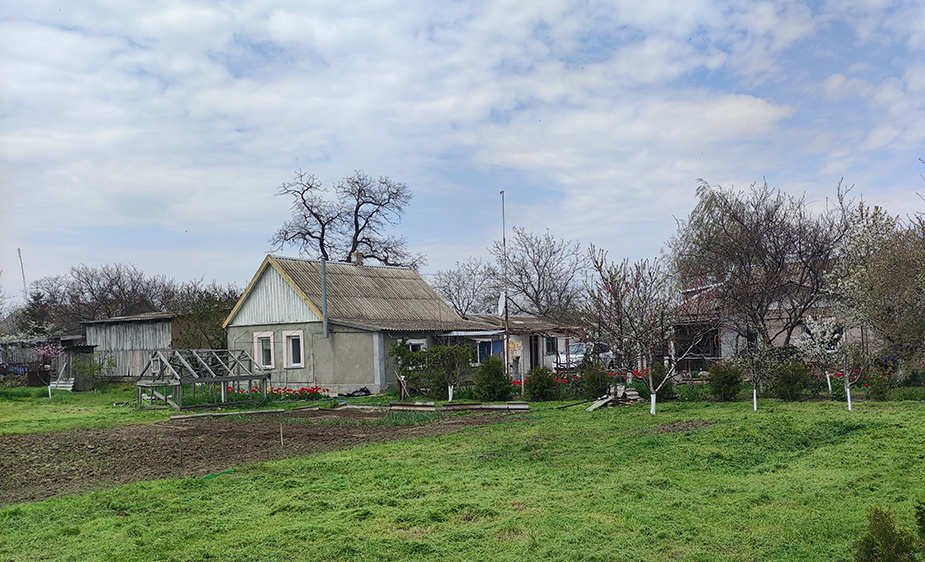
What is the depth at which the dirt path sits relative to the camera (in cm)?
1059

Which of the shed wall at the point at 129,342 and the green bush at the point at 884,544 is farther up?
the shed wall at the point at 129,342

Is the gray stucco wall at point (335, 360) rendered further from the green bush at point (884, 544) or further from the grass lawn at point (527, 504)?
the green bush at point (884, 544)

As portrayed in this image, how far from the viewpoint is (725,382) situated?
19.8 metres

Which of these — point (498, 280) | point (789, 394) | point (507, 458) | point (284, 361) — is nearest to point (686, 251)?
point (789, 394)

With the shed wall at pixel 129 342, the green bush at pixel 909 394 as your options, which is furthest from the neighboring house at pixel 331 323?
the green bush at pixel 909 394

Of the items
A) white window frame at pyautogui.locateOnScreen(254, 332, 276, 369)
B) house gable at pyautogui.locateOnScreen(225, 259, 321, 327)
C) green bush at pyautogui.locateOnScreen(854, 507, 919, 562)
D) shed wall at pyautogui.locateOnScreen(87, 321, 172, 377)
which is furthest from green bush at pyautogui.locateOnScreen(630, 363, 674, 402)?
shed wall at pyautogui.locateOnScreen(87, 321, 172, 377)

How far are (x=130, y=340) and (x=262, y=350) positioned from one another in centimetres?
784

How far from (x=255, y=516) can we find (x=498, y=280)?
46834 millimetres

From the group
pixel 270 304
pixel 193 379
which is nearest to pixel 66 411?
pixel 193 379

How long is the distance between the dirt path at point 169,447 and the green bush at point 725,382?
629 centimetres

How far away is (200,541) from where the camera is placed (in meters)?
7.10

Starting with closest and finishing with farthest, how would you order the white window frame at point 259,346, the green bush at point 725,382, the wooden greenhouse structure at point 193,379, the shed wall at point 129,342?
the green bush at point 725,382 < the wooden greenhouse structure at point 193,379 < the white window frame at point 259,346 < the shed wall at point 129,342

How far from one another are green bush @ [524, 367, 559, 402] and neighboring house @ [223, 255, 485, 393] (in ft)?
20.6

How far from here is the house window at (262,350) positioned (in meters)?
30.1
